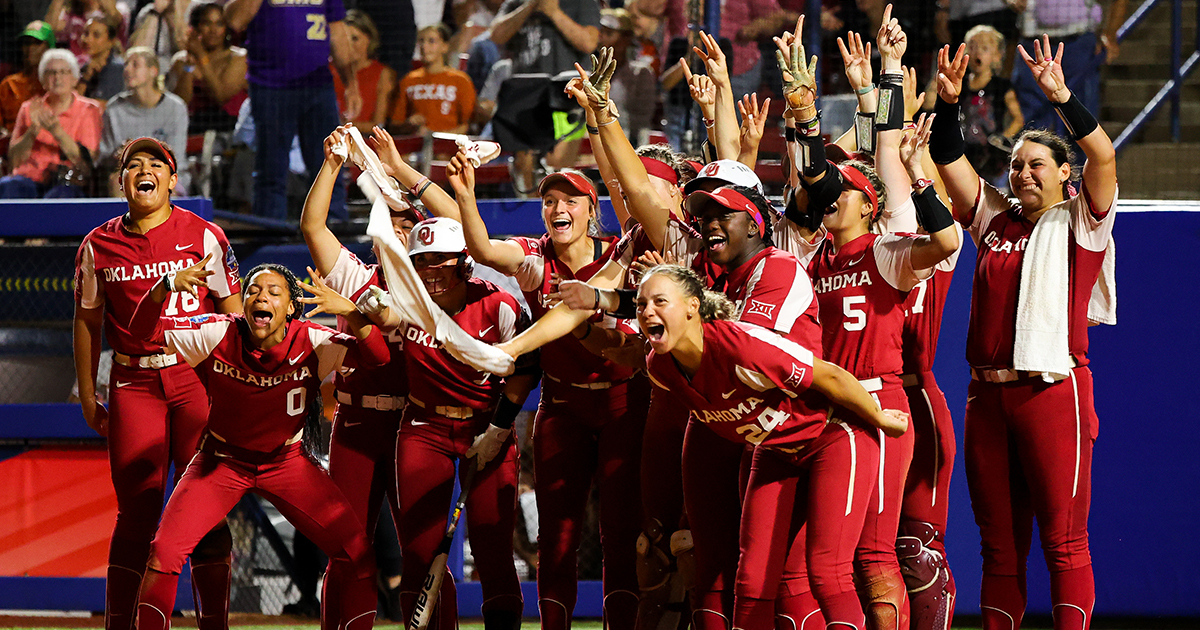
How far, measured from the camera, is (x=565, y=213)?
446 cm

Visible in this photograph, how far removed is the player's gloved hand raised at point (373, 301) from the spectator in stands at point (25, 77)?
4.30m

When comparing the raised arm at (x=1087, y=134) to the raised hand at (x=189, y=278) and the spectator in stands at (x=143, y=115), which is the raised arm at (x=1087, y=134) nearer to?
the raised hand at (x=189, y=278)

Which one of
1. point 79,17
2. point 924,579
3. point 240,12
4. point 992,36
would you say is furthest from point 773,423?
point 79,17

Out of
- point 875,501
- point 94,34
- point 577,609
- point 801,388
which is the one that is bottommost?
point 577,609

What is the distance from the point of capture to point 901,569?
13.6 feet

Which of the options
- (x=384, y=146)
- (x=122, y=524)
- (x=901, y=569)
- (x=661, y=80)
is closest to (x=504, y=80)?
(x=661, y=80)

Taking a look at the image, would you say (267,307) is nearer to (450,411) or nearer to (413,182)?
(450,411)

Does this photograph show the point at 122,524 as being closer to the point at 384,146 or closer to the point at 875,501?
the point at 384,146

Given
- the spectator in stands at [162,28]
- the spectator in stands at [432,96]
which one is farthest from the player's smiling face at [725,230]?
the spectator in stands at [162,28]

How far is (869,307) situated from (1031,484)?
94 cm

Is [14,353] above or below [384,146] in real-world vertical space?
below

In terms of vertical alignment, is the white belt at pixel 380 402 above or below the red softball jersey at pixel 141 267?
below

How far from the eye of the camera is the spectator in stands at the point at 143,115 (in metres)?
7.11

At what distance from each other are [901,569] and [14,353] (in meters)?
4.59
